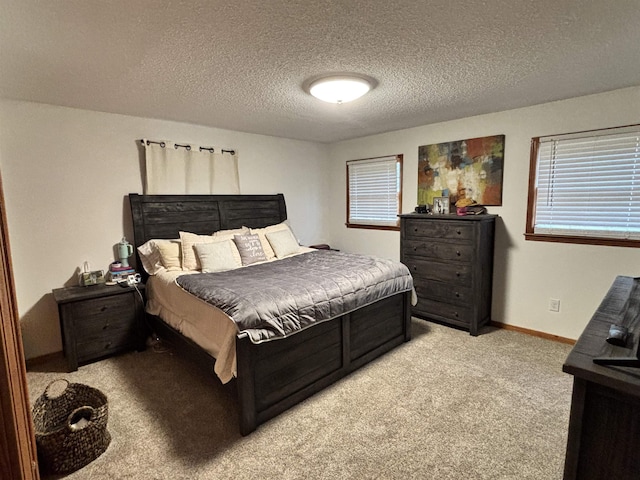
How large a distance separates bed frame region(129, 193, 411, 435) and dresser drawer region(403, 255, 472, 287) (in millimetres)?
635

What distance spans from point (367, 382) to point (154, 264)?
226cm

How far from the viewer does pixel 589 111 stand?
2811mm

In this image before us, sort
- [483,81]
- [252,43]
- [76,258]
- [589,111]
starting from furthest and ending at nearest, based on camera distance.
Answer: [76,258], [589,111], [483,81], [252,43]

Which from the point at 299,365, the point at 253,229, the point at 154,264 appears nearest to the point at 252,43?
the point at 299,365

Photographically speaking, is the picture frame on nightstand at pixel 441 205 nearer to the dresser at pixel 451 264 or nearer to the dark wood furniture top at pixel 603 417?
the dresser at pixel 451 264

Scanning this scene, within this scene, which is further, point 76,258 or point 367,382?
point 76,258

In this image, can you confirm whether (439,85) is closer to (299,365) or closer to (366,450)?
(299,365)

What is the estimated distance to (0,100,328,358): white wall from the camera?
2715 mm

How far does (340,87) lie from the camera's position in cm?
235

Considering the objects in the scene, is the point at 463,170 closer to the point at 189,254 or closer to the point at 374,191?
the point at 374,191

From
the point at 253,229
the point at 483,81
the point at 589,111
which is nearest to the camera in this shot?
the point at 483,81

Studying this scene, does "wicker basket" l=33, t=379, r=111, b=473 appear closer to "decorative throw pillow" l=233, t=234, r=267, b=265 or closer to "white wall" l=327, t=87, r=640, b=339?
"decorative throw pillow" l=233, t=234, r=267, b=265

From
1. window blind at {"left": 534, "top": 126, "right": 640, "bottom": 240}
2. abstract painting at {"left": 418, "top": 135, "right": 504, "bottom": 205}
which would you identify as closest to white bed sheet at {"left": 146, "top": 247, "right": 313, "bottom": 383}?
abstract painting at {"left": 418, "top": 135, "right": 504, "bottom": 205}

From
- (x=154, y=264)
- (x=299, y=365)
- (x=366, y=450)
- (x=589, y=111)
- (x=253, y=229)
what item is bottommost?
(x=366, y=450)
